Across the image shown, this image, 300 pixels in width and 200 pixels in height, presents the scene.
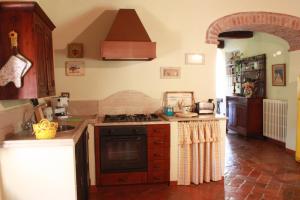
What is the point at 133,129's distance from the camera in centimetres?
323

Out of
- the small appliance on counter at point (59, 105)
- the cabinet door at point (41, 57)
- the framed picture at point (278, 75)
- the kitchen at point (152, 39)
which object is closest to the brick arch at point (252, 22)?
the kitchen at point (152, 39)

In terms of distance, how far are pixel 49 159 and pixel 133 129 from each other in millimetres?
1383

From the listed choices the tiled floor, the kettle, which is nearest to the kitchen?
the kettle

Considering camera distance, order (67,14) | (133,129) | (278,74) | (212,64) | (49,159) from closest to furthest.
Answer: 1. (49,159)
2. (133,129)
3. (67,14)
4. (212,64)
5. (278,74)

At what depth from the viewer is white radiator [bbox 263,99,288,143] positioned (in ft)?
16.3

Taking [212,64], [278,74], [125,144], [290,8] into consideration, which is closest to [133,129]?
[125,144]

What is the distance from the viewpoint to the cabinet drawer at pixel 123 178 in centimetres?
326

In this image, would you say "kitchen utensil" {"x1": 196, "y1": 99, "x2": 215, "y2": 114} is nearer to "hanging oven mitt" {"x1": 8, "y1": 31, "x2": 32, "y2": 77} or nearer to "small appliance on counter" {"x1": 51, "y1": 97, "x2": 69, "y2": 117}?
"small appliance on counter" {"x1": 51, "y1": 97, "x2": 69, "y2": 117}

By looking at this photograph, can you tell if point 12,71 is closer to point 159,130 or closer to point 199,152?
point 159,130

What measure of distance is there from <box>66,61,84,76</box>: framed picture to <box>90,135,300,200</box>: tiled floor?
5.54ft

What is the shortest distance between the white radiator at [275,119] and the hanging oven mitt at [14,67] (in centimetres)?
473

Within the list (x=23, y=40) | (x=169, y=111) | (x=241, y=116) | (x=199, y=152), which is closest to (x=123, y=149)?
(x=169, y=111)

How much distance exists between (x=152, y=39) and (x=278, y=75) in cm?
300

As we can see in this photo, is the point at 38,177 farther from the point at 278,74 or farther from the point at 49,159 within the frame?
the point at 278,74
